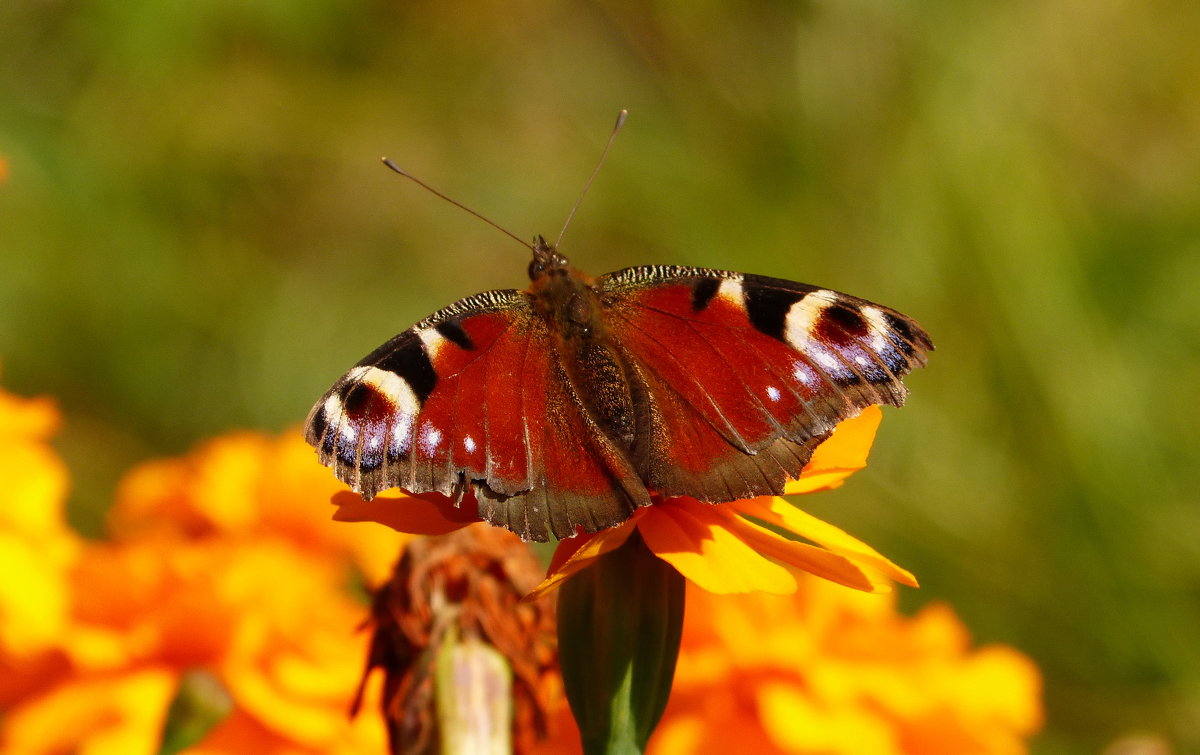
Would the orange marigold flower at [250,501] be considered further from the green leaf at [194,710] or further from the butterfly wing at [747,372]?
the butterfly wing at [747,372]

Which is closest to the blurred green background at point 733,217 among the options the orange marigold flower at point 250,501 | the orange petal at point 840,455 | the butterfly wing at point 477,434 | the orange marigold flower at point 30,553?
the orange marigold flower at point 250,501

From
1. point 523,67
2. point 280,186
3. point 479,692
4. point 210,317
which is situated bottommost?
point 479,692

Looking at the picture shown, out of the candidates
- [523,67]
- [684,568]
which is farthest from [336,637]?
[523,67]

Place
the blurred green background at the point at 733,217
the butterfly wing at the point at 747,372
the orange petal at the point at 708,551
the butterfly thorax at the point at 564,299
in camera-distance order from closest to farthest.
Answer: the orange petal at the point at 708,551
the butterfly wing at the point at 747,372
the butterfly thorax at the point at 564,299
the blurred green background at the point at 733,217

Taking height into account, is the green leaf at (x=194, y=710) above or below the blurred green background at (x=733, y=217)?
below

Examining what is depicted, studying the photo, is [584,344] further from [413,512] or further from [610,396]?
[413,512]

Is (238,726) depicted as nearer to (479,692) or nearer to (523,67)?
(479,692)

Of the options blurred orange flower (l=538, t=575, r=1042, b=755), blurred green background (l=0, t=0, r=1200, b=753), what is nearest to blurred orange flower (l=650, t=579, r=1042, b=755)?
blurred orange flower (l=538, t=575, r=1042, b=755)
